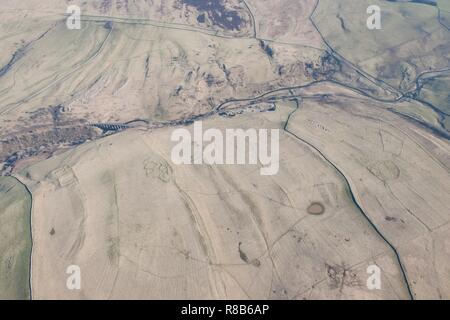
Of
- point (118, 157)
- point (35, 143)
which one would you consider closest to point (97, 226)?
point (118, 157)

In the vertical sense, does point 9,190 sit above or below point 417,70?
below

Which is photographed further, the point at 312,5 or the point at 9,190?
the point at 312,5

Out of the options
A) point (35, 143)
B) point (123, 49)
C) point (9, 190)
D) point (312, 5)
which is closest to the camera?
point (9, 190)

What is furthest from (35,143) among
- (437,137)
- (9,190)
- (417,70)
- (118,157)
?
(417,70)

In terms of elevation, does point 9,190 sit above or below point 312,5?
below

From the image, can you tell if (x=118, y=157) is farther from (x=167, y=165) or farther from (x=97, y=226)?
(x=97, y=226)

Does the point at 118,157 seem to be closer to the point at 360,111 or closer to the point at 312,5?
the point at 360,111
